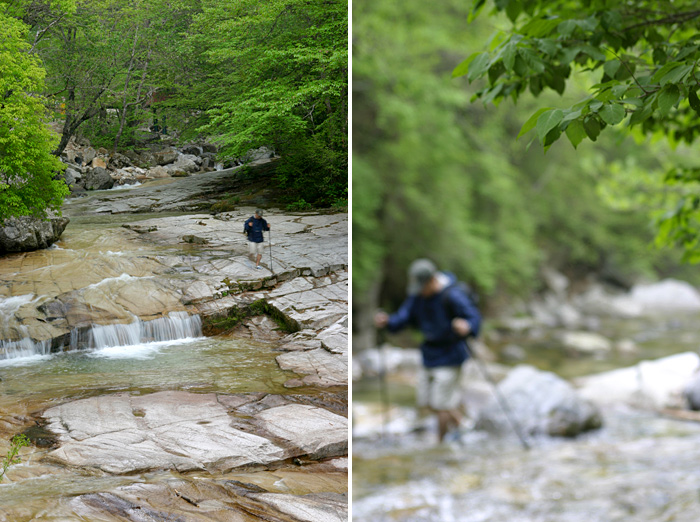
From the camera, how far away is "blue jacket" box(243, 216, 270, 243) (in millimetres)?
2475

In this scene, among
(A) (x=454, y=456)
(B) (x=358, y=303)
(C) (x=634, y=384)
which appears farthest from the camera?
(B) (x=358, y=303)

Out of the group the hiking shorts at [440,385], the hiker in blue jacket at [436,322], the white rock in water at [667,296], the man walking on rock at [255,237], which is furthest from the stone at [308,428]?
the white rock in water at [667,296]

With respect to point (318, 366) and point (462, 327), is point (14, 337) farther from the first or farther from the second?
point (462, 327)

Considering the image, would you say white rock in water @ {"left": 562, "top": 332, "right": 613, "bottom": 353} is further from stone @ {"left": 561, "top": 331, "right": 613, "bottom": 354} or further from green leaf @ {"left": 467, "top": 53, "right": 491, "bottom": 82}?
green leaf @ {"left": 467, "top": 53, "right": 491, "bottom": 82}

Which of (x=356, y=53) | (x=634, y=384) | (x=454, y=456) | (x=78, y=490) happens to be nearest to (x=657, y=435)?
(x=634, y=384)

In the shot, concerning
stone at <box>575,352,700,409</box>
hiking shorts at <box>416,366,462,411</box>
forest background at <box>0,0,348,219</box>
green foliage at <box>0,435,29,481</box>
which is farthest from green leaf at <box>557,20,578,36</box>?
stone at <box>575,352,700,409</box>

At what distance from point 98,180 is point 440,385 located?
11.0 feet

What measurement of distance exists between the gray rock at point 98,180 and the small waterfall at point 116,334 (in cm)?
51

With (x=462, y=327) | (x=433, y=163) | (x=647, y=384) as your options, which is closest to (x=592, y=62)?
(x=462, y=327)

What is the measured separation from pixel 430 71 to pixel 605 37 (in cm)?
781

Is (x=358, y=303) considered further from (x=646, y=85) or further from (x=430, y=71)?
(x=646, y=85)

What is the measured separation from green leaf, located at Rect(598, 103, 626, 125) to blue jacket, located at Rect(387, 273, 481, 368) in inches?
125

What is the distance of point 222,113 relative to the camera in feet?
8.13

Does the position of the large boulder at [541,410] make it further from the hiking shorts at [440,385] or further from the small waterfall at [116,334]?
the small waterfall at [116,334]
